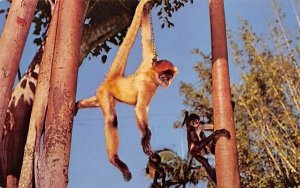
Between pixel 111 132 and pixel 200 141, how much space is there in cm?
84

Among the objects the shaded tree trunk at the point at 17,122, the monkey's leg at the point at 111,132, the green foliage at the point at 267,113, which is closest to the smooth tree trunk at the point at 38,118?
the shaded tree trunk at the point at 17,122

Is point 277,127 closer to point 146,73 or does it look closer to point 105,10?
point 105,10

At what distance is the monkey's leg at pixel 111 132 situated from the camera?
312 cm

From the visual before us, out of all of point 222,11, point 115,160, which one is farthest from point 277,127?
point 115,160

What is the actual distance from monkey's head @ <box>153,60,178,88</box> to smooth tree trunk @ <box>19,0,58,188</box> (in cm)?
69

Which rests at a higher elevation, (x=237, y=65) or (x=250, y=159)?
(x=237, y=65)

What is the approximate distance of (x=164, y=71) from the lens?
3439 millimetres

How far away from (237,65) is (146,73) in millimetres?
8110

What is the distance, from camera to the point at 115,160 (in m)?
3.13

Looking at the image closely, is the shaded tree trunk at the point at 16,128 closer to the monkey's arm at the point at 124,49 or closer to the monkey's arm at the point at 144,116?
the monkey's arm at the point at 124,49

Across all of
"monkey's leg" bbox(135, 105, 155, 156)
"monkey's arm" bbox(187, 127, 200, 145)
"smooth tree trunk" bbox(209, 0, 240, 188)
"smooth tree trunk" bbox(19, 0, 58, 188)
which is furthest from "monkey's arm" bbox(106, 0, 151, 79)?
"monkey's arm" bbox(187, 127, 200, 145)

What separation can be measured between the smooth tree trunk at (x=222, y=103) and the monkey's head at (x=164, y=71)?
0.29 meters

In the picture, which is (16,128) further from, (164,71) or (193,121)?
(193,121)

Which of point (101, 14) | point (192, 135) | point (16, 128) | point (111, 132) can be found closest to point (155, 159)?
point (111, 132)
